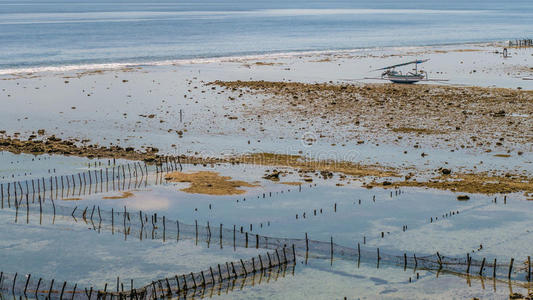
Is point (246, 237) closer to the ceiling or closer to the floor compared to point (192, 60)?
closer to the floor

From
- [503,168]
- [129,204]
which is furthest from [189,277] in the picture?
[503,168]

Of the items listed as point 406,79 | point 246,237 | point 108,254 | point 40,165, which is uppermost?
point 406,79

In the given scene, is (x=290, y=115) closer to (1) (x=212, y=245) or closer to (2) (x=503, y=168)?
(2) (x=503, y=168)

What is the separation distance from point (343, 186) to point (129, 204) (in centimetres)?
1394

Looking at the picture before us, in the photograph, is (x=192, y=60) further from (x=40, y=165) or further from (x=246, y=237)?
(x=246, y=237)

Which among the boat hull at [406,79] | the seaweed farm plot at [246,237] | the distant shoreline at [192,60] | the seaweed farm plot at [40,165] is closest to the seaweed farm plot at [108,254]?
the seaweed farm plot at [246,237]

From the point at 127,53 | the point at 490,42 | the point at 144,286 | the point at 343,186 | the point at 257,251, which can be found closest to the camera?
the point at 144,286

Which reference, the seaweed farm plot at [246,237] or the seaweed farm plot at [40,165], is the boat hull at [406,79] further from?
the seaweed farm plot at [40,165]

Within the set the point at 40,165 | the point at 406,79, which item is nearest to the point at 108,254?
the point at 40,165

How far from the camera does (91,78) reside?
3787 inches

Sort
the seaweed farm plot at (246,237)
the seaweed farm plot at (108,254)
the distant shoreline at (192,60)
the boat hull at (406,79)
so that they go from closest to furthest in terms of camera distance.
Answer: the seaweed farm plot at (108,254) → the seaweed farm plot at (246,237) → the boat hull at (406,79) → the distant shoreline at (192,60)

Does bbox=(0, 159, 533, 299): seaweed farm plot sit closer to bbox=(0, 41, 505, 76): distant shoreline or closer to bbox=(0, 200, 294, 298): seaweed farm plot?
bbox=(0, 200, 294, 298): seaweed farm plot

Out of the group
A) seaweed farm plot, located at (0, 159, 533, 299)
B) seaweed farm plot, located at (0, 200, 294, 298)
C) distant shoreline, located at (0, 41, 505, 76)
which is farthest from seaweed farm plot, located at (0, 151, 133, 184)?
distant shoreline, located at (0, 41, 505, 76)

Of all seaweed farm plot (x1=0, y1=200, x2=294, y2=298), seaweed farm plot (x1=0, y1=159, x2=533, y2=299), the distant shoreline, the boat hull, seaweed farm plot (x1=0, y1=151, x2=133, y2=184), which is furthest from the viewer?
the distant shoreline
